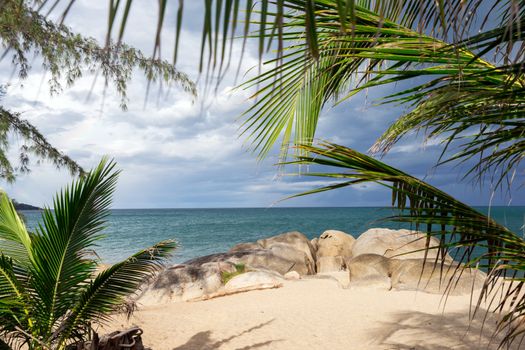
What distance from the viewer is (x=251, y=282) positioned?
11.5 m

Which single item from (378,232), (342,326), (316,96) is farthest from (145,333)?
(378,232)

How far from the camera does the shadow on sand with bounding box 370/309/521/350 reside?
21.8 ft

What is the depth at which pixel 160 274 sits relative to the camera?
12273 millimetres

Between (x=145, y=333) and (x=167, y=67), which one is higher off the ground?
(x=167, y=67)

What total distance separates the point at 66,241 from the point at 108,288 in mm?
743

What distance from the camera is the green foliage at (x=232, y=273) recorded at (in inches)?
466

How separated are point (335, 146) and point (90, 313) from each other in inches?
126

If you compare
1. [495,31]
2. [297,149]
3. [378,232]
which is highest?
[495,31]

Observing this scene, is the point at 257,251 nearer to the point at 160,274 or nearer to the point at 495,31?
the point at 160,274

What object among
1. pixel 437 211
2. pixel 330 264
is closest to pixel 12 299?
pixel 437 211

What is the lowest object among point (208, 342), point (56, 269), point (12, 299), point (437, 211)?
point (208, 342)

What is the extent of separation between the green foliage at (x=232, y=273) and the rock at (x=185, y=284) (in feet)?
0.28

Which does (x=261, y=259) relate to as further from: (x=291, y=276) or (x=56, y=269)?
(x=56, y=269)

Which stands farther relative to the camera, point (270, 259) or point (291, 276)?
point (270, 259)
